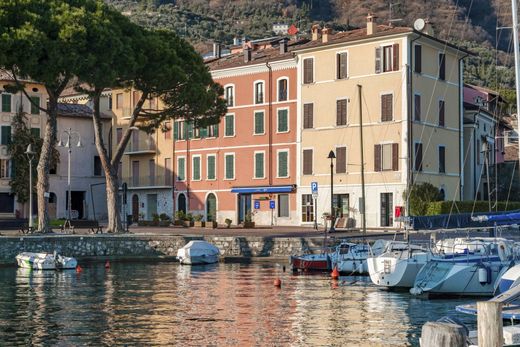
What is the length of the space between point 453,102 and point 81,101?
38888mm

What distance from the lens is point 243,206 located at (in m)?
74.8

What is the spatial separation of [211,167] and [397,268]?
42.2 meters

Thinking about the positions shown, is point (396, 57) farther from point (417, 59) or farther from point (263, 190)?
point (263, 190)

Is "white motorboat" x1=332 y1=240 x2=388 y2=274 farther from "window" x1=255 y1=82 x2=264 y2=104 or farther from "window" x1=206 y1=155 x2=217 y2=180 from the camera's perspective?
"window" x1=206 y1=155 x2=217 y2=180

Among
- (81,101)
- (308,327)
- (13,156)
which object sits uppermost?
(81,101)

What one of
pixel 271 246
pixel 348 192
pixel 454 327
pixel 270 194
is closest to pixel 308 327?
pixel 454 327

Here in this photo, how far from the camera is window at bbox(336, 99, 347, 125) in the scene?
68.3 m

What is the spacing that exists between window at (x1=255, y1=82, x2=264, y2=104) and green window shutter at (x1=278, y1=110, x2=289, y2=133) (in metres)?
2.09

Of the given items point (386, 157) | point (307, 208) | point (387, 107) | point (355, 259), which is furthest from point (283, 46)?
point (355, 259)

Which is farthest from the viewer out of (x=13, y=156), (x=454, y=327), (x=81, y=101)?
(x=81, y=101)

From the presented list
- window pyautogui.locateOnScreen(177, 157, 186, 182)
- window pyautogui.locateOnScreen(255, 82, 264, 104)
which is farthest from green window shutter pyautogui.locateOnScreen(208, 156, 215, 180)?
window pyautogui.locateOnScreen(255, 82, 264, 104)

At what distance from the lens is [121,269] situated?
48250mm

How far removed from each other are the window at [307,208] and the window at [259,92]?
29.3 feet

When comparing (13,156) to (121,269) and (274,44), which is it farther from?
(121,269)
